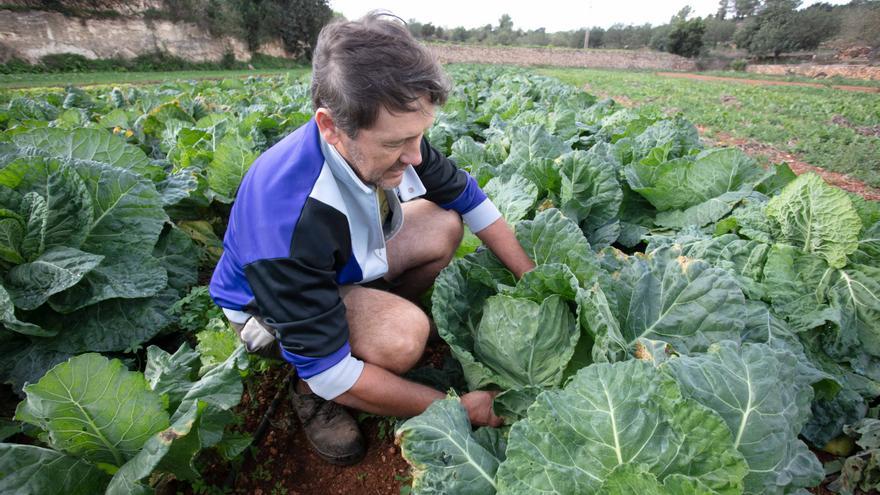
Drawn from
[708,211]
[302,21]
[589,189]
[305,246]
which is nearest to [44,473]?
[305,246]

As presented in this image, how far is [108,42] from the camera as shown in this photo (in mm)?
29578

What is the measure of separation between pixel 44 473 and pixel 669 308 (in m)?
2.35

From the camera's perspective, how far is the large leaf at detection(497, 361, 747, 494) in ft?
3.76

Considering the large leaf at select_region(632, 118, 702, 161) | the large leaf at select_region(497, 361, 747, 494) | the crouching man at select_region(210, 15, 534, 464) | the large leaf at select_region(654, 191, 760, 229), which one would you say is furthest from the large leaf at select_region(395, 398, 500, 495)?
the large leaf at select_region(632, 118, 702, 161)

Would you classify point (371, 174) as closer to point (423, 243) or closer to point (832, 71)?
point (423, 243)

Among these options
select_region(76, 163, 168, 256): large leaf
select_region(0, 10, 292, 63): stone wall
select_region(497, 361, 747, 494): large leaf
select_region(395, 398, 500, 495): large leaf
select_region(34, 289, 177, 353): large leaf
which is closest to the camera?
select_region(497, 361, 747, 494): large leaf

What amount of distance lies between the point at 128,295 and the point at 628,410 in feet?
8.15

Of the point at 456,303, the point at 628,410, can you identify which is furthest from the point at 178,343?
the point at 628,410

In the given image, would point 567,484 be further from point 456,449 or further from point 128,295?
point 128,295

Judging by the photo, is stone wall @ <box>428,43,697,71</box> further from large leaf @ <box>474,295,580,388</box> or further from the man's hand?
the man's hand

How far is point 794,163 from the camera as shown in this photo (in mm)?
7797

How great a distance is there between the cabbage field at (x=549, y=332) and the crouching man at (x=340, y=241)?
279 mm

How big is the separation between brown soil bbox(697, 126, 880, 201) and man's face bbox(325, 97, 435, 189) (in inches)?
277

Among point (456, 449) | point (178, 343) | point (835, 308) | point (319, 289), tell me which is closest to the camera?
point (456, 449)
